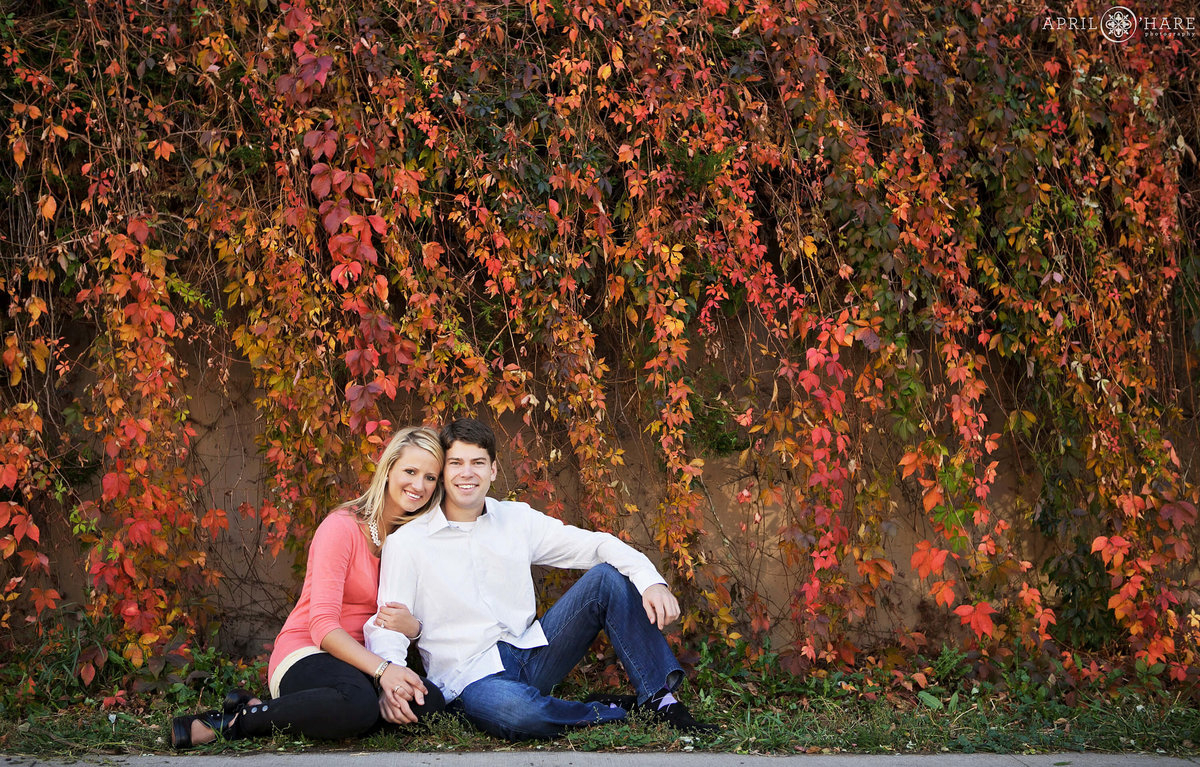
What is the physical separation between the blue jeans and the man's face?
506 millimetres

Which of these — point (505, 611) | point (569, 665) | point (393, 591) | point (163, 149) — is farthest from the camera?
point (163, 149)

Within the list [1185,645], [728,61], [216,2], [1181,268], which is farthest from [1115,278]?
[216,2]

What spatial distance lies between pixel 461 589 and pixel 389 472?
48 cm

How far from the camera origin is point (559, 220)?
3.79m

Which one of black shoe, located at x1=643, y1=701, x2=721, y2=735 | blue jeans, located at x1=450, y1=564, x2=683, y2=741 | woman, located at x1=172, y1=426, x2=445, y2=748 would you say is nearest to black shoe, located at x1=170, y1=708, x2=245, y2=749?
woman, located at x1=172, y1=426, x2=445, y2=748

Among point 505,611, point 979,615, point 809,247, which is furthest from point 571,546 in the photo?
point 979,615

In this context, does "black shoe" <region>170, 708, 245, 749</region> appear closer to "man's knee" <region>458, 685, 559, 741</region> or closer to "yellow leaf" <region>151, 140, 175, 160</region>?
"man's knee" <region>458, 685, 559, 741</region>

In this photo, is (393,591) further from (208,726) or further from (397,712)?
(208,726)

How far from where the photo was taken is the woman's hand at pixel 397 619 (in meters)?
3.29

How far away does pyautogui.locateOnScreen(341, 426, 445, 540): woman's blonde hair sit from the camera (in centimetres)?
345

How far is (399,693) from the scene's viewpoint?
3.14m

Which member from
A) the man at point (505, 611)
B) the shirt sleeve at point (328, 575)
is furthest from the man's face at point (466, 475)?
the shirt sleeve at point (328, 575)

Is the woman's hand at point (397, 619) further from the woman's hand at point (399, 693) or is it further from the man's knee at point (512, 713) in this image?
the man's knee at point (512, 713)

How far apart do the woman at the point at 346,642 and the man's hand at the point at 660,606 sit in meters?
0.77
